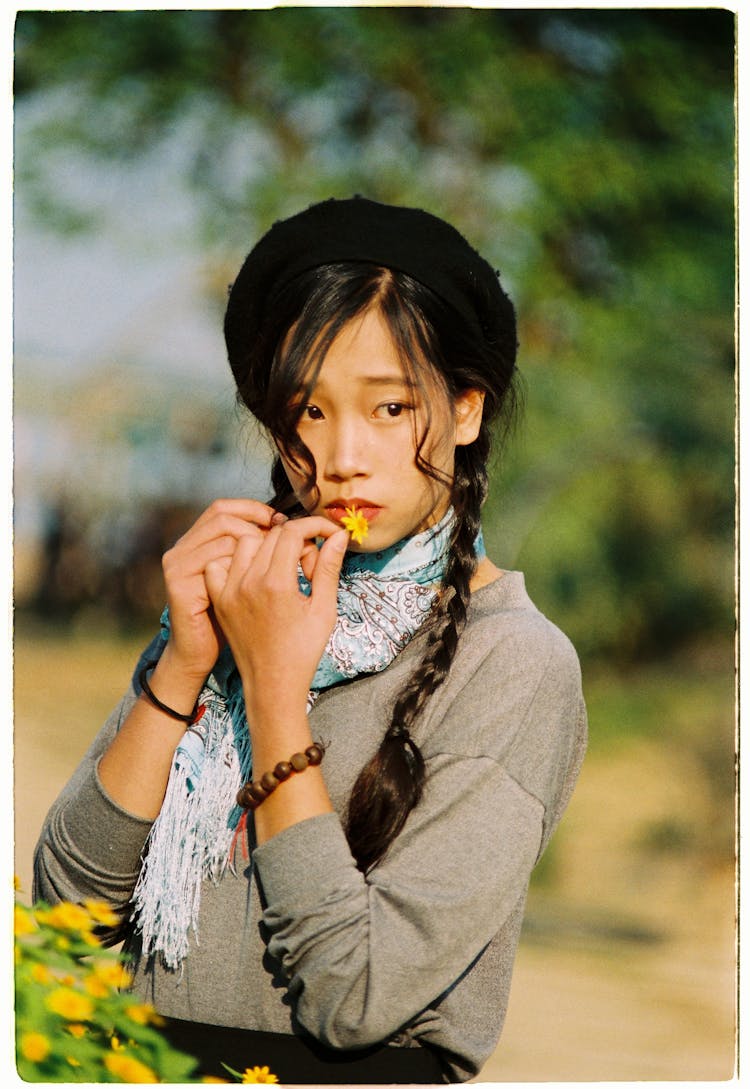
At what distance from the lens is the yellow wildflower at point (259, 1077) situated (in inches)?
61.6

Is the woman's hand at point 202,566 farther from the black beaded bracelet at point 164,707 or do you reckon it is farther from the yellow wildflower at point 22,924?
the yellow wildflower at point 22,924

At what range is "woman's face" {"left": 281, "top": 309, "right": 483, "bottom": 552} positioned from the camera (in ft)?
5.65

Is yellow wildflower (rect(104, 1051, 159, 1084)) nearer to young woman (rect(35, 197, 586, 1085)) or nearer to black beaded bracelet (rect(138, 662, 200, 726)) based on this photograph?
young woman (rect(35, 197, 586, 1085))

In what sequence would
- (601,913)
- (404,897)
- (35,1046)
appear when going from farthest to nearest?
(601,913), (404,897), (35,1046)

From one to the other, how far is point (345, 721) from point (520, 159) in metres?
6.26

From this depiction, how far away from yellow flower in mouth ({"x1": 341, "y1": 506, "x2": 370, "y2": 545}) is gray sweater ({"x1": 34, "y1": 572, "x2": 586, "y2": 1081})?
0.19 m

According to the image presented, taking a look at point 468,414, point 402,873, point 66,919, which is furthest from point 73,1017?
point 468,414

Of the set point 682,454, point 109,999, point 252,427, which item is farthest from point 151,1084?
point 682,454

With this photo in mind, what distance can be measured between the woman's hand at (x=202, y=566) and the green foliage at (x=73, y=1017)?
48 centimetres

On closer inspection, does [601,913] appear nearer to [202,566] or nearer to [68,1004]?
[202,566]

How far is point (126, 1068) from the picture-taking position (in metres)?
1.25

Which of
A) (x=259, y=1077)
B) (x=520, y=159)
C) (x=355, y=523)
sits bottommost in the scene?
(x=259, y=1077)

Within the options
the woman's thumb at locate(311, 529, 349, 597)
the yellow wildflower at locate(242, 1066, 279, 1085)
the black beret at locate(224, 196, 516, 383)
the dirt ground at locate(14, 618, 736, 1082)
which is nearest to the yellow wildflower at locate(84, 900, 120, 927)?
the yellow wildflower at locate(242, 1066, 279, 1085)

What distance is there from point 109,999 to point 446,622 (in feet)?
2.36
